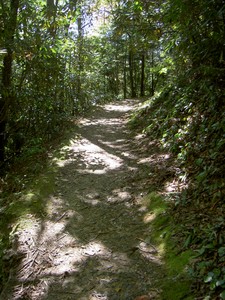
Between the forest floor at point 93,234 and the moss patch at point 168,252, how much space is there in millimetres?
79

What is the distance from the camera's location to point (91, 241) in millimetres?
4059

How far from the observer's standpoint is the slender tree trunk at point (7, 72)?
6.11 metres

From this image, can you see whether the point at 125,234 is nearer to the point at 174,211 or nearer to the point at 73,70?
the point at 174,211

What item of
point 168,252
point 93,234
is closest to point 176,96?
point 93,234

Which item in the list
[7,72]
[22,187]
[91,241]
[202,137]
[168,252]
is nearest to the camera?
[168,252]

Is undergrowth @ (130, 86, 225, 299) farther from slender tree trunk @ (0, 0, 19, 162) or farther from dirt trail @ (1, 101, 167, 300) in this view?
slender tree trunk @ (0, 0, 19, 162)

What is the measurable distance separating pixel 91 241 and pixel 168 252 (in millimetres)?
1144

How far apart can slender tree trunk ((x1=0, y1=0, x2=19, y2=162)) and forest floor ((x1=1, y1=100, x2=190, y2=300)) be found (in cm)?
179

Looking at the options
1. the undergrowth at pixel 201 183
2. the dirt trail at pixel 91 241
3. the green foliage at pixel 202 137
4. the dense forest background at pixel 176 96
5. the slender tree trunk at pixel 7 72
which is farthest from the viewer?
the slender tree trunk at pixel 7 72

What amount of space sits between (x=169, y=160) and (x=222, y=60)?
2.07 meters

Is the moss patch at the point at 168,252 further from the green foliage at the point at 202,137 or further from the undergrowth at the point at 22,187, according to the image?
the undergrowth at the point at 22,187

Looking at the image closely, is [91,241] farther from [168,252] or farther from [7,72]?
[7,72]

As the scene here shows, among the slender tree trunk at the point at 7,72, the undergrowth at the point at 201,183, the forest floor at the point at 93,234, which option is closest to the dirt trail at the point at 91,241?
the forest floor at the point at 93,234

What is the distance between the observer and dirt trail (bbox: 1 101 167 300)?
3254mm
